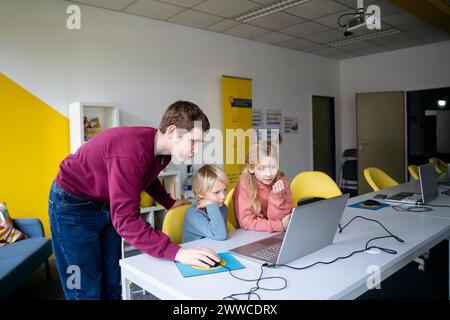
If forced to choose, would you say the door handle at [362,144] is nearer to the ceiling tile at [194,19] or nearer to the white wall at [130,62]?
the white wall at [130,62]

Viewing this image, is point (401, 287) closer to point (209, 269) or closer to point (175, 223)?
point (175, 223)

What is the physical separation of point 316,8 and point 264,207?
3.06 meters

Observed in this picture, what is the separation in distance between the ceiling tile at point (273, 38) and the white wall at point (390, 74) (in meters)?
2.25

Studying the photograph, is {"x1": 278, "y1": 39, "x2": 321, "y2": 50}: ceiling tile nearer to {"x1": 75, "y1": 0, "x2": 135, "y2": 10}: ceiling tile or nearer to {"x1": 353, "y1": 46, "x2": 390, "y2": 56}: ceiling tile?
{"x1": 353, "y1": 46, "x2": 390, "y2": 56}: ceiling tile

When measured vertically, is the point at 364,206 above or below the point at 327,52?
below

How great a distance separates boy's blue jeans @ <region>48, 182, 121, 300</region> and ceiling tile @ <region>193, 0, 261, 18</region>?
3004mm

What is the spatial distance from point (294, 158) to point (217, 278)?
517 cm

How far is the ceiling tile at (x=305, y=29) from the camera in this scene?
475 cm

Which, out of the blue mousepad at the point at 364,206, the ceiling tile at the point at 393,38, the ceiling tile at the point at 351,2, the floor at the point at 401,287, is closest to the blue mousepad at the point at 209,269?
the floor at the point at 401,287

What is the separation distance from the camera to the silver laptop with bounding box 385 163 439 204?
2.34 metres

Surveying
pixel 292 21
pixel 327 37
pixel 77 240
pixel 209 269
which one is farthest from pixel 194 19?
pixel 209 269

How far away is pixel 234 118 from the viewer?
501 centimetres

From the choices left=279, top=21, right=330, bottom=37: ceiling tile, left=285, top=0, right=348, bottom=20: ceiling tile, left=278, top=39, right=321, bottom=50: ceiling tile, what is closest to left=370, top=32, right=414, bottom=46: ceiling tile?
left=278, top=39, right=321, bottom=50: ceiling tile

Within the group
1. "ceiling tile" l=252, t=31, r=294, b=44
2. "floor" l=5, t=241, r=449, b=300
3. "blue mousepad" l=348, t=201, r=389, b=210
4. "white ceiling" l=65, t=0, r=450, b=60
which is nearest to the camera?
"blue mousepad" l=348, t=201, r=389, b=210
